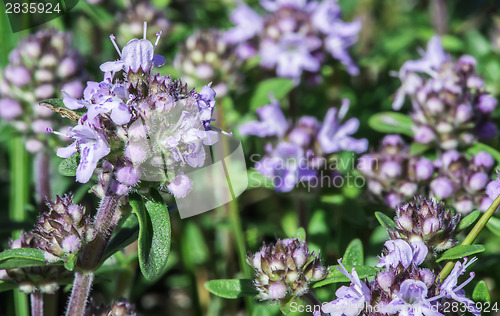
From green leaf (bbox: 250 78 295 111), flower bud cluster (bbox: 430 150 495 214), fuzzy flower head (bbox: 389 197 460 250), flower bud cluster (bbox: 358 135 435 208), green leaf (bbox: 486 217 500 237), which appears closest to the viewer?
fuzzy flower head (bbox: 389 197 460 250)

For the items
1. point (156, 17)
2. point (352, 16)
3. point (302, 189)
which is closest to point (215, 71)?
point (156, 17)

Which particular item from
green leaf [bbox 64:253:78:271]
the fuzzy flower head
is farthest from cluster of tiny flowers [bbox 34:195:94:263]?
the fuzzy flower head

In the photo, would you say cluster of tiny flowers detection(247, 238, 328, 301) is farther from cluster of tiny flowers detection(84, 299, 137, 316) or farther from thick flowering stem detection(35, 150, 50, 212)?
thick flowering stem detection(35, 150, 50, 212)

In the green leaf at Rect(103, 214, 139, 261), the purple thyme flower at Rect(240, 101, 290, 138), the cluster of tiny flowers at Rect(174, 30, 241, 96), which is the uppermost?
the cluster of tiny flowers at Rect(174, 30, 241, 96)

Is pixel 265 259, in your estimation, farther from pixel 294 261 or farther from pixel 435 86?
pixel 435 86

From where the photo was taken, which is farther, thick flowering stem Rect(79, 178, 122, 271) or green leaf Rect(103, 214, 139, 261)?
green leaf Rect(103, 214, 139, 261)

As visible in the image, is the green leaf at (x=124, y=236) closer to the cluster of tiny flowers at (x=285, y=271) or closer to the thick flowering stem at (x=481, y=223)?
the cluster of tiny flowers at (x=285, y=271)

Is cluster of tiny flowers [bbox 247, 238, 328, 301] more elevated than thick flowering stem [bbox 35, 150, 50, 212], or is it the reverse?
thick flowering stem [bbox 35, 150, 50, 212]

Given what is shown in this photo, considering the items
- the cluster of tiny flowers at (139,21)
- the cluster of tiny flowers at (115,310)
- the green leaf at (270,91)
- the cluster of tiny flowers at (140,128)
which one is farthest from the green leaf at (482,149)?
the cluster of tiny flowers at (139,21)
